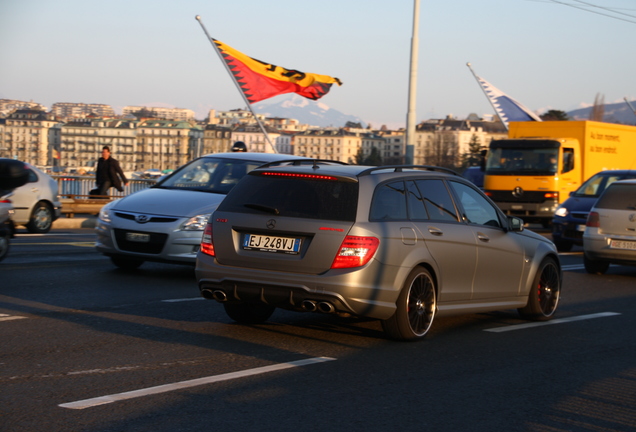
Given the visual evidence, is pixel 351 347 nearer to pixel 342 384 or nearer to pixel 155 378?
pixel 342 384

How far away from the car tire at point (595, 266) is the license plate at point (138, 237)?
24.8 feet

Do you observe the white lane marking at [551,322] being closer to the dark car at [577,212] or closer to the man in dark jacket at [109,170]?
the dark car at [577,212]

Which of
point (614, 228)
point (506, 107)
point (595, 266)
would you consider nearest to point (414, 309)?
point (614, 228)

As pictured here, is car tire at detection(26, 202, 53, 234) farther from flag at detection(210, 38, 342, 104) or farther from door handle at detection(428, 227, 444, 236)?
flag at detection(210, 38, 342, 104)

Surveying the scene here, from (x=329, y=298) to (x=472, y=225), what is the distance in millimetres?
2083

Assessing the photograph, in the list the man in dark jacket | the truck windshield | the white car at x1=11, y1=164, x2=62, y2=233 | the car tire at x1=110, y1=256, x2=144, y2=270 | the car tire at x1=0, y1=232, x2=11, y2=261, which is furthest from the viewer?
the truck windshield

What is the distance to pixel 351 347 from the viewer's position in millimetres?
7359

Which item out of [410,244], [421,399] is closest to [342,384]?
[421,399]

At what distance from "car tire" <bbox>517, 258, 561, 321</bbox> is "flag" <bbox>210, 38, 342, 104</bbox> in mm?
23380

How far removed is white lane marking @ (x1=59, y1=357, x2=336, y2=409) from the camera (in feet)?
17.0

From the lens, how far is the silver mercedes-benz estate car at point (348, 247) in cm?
714

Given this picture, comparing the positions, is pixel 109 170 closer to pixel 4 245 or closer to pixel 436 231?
pixel 4 245

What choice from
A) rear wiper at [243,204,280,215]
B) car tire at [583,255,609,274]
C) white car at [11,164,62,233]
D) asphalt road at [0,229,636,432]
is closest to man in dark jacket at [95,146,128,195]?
white car at [11,164,62,233]

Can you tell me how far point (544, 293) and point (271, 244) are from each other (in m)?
3.65
